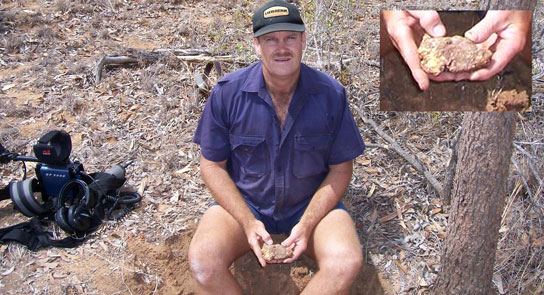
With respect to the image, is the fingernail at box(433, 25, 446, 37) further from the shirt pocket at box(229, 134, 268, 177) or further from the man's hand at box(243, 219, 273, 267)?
the man's hand at box(243, 219, 273, 267)

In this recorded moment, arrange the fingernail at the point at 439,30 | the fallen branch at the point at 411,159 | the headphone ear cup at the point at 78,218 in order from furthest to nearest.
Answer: the fallen branch at the point at 411,159
the headphone ear cup at the point at 78,218
the fingernail at the point at 439,30

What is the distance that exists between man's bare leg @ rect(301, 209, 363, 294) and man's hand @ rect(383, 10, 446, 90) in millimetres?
1215

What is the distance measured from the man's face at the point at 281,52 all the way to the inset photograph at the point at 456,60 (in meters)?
0.96

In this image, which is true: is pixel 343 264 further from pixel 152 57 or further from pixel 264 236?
pixel 152 57

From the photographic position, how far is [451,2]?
5773 millimetres

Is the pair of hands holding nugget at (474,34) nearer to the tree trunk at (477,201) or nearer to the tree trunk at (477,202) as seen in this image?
the tree trunk at (477,201)

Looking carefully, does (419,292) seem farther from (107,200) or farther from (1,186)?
(1,186)

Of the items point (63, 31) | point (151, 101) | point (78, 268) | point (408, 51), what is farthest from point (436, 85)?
point (63, 31)

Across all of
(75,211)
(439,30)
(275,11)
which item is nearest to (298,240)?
(275,11)

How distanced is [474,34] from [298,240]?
159 centimetres

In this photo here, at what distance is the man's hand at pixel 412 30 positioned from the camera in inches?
74.9

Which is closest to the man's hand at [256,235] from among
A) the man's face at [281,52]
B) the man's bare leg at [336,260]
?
the man's bare leg at [336,260]

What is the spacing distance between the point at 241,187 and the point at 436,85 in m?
1.64

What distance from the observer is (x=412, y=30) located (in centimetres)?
196
